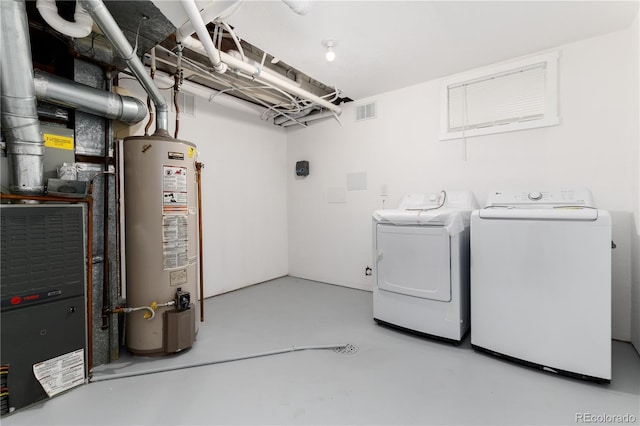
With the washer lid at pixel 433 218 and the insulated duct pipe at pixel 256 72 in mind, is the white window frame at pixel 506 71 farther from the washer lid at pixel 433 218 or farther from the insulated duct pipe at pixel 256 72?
the insulated duct pipe at pixel 256 72

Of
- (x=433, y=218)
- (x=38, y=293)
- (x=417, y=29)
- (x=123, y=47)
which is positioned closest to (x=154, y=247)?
(x=38, y=293)

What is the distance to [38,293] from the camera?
1642mm

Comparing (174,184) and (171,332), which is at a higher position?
(174,184)

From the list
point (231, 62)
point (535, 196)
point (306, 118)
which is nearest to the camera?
point (535, 196)

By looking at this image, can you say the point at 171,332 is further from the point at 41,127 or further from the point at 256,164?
the point at 256,164

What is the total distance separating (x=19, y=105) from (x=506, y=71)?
12.7 feet

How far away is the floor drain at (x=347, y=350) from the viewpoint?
2209mm

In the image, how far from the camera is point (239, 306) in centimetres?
325

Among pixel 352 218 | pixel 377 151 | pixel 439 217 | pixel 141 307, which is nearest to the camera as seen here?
pixel 141 307

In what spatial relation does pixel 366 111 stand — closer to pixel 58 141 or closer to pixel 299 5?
pixel 299 5

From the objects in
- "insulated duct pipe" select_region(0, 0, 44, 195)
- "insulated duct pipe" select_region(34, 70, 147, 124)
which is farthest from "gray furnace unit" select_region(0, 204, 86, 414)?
"insulated duct pipe" select_region(34, 70, 147, 124)

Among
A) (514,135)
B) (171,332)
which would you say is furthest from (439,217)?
(171,332)

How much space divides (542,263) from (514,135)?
4.80 ft

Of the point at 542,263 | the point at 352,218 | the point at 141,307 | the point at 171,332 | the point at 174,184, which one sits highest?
the point at 174,184
